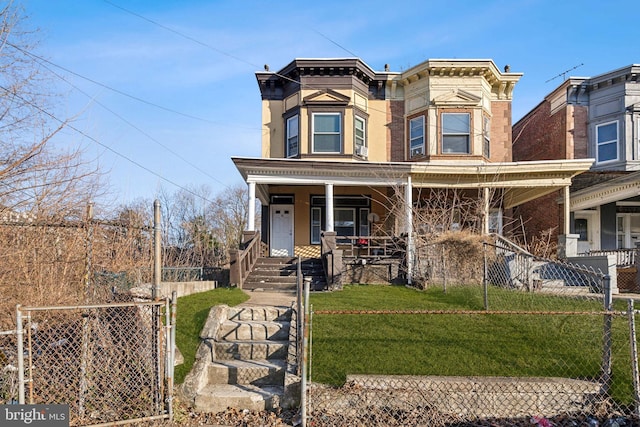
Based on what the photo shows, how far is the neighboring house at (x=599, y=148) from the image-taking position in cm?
1666

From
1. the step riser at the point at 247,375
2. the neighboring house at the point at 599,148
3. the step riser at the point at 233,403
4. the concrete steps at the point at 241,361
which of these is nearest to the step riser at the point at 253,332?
the concrete steps at the point at 241,361

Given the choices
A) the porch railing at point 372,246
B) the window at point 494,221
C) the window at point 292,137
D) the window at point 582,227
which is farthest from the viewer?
the window at point 582,227

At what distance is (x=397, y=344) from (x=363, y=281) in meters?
6.82

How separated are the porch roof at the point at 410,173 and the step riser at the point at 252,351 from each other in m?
7.68

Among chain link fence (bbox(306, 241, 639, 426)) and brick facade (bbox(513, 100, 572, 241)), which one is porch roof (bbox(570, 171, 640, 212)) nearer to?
brick facade (bbox(513, 100, 572, 241))

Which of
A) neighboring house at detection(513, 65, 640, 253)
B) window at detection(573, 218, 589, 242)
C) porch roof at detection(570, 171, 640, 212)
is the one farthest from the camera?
window at detection(573, 218, 589, 242)

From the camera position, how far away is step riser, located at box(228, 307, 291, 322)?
→ 7430mm

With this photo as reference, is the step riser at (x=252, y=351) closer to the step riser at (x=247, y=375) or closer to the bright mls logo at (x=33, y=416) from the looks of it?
the step riser at (x=247, y=375)

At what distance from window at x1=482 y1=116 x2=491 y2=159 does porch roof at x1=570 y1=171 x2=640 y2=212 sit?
373cm

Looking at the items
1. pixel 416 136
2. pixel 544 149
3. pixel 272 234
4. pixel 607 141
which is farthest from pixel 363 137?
pixel 607 141

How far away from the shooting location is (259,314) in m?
7.52

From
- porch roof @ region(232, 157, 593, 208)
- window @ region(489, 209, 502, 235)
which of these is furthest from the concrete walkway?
window @ region(489, 209, 502, 235)

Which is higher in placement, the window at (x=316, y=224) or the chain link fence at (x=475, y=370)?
the window at (x=316, y=224)

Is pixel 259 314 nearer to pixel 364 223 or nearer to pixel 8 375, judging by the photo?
pixel 8 375
